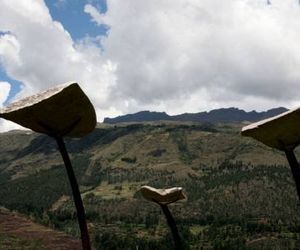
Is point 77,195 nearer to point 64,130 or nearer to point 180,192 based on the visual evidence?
point 64,130

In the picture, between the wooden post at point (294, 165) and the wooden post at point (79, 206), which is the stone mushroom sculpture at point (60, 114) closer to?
the wooden post at point (79, 206)

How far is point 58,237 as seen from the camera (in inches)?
4916

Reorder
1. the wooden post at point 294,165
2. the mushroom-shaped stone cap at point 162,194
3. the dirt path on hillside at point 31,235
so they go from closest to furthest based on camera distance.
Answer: the wooden post at point 294,165
the mushroom-shaped stone cap at point 162,194
the dirt path on hillside at point 31,235

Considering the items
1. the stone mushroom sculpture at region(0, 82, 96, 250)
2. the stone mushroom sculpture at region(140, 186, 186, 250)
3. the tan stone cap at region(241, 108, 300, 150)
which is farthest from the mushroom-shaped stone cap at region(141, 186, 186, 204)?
the tan stone cap at region(241, 108, 300, 150)

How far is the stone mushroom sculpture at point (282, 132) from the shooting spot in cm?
788


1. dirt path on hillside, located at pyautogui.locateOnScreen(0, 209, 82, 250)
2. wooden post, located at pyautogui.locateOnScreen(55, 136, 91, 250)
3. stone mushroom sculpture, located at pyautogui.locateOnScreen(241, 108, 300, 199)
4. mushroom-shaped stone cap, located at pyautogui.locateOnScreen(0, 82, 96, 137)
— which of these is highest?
dirt path on hillside, located at pyautogui.locateOnScreen(0, 209, 82, 250)

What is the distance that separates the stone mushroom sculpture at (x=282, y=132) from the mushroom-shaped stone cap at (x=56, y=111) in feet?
7.93

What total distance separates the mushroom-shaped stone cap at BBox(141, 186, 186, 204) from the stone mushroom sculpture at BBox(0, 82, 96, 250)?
90.4 inches

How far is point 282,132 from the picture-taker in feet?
27.1

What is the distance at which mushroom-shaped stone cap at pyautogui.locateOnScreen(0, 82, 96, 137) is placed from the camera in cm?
754

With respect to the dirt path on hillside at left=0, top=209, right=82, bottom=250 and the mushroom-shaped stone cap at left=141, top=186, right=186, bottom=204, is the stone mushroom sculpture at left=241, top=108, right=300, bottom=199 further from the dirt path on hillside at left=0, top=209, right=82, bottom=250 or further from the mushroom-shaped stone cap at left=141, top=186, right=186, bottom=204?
the dirt path on hillside at left=0, top=209, right=82, bottom=250

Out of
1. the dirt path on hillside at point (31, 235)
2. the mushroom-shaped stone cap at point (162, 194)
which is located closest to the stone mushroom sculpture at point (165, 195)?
the mushroom-shaped stone cap at point (162, 194)

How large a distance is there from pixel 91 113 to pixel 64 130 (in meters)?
0.53

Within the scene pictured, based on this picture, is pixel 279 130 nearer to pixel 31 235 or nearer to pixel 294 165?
pixel 294 165
